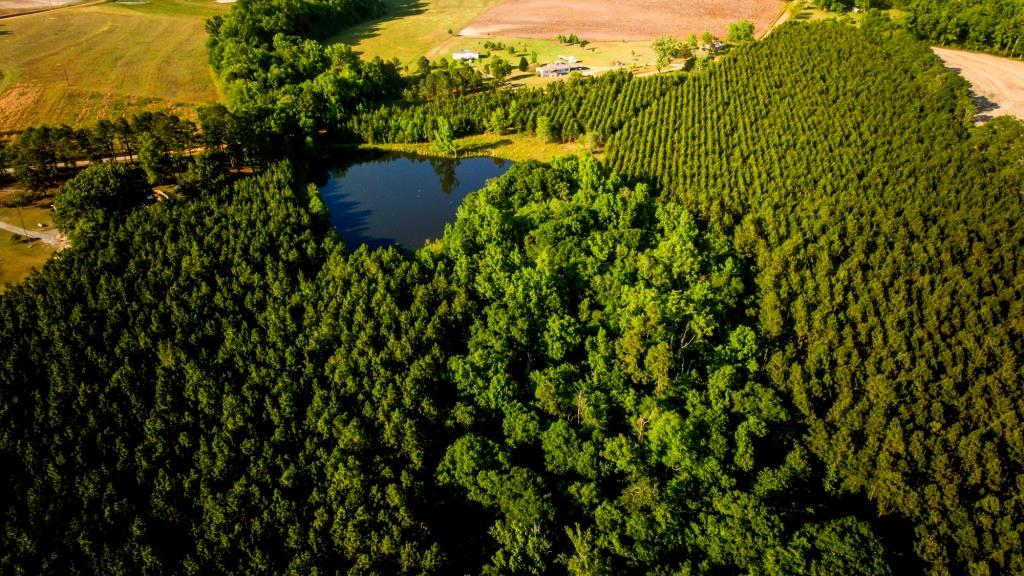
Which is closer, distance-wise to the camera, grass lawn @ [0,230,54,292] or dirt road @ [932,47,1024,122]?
grass lawn @ [0,230,54,292]

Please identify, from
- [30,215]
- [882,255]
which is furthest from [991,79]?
[30,215]

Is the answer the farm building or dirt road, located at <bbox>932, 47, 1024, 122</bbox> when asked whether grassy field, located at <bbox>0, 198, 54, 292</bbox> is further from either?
dirt road, located at <bbox>932, 47, 1024, 122</bbox>

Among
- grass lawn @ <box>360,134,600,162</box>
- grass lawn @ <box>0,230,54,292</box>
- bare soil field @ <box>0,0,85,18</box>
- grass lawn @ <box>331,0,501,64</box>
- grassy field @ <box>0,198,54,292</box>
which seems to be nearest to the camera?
grass lawn @ <box>0,230,54,292</box>

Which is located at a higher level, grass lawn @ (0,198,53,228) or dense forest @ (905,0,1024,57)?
dense forest @ (905,0,1024,57)

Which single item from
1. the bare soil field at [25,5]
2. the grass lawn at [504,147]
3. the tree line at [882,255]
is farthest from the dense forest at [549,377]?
the bare soil field at [25,5]

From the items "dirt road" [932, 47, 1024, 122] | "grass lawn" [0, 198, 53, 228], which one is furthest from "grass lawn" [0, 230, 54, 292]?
"dirt road" [932, 47, 1024, 122]

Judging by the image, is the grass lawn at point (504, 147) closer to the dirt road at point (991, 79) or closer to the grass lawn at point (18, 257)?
the grass lawn at point (18, 257)
